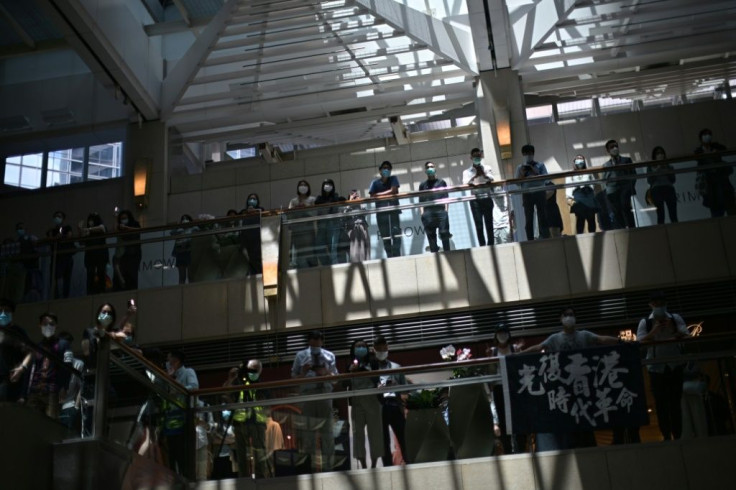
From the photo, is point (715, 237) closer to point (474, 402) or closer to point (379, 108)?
point (474, 402)

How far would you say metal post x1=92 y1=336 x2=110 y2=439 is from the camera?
851cm

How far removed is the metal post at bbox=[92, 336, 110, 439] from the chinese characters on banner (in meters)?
4.10

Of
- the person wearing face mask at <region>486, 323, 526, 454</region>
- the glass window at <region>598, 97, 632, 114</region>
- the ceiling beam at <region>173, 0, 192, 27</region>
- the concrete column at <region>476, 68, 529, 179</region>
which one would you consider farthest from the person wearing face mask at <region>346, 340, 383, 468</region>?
the glass window at <region>598, 97, 632, 114</region>

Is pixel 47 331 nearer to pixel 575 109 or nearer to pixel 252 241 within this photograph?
pixel 252 241

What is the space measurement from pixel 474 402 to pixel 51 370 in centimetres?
432

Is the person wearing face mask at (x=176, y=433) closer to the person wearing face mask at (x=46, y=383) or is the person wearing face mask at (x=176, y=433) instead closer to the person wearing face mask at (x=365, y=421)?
the person wearing face mask at (x=46, y=383)

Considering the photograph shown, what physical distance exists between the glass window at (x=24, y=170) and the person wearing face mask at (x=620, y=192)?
12.6m

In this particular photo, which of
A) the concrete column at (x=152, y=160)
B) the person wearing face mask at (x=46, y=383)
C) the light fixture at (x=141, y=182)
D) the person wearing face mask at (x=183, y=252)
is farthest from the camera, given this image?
the concrete column at (x=152, y=160)

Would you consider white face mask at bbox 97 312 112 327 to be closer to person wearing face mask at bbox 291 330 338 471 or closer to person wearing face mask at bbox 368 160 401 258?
person wearing face mask at bbox 291 330 338 471

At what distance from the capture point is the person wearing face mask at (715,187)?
43.6 feet

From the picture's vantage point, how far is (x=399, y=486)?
1005 centimetres

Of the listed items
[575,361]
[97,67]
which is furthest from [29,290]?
[575,361]

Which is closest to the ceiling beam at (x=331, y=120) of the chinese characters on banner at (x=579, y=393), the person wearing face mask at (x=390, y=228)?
the person wearing face mask at (x=390, y=228)

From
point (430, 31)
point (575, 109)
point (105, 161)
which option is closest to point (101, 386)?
point (430, 31)
